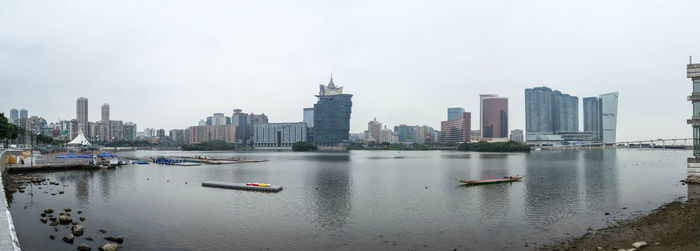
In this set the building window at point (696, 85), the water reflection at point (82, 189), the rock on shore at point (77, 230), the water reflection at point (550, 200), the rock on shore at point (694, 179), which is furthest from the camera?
the rock on shore at point (694, 179)

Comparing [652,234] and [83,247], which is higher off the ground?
[652,234]

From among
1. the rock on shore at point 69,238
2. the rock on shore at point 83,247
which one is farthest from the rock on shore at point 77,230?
the rock on shore at point 83,247

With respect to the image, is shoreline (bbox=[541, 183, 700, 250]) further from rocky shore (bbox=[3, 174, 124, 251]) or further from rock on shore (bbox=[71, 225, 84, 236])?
rock on shore (bbox=[71, 225, 84, 236])

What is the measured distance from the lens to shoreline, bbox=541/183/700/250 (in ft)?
70.9

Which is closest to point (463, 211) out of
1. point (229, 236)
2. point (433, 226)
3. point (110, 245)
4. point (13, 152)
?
point (433, 226)

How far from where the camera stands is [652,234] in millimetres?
24344

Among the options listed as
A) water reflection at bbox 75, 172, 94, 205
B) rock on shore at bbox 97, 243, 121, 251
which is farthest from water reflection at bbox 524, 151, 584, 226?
water reflection at bbox 75, 172, 94, 205

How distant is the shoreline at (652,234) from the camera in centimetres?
2161

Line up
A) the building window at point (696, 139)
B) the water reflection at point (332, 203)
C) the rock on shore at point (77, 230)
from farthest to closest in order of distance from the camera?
the building window at point (696, 139)
the water reflection at point (332, 203)
the rock on shore at point (77, 230)

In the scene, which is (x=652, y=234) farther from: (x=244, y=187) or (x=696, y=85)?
(x=244, y=187)

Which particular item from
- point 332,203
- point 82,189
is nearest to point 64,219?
point 332,203

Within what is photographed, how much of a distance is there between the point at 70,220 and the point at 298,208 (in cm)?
1699

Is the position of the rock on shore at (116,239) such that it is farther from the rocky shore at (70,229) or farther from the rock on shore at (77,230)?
the rock on shore at (77,230)

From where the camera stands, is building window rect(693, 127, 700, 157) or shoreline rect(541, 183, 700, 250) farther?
building window rect(693, 127, 700, 157)
